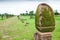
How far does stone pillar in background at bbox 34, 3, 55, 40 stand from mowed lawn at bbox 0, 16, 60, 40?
199 millimetres

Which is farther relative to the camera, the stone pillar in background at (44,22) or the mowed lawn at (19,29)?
the mowed lawn at (19,29)

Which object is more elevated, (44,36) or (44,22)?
(44,22)

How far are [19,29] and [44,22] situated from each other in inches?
18.8

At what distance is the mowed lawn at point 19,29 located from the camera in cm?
300

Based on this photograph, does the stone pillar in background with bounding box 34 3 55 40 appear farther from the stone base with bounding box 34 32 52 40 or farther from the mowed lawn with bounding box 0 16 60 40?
the mowed lawn with bounding box 0 16 60 40

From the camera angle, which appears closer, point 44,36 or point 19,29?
point 44,36

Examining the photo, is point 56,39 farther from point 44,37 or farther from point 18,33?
point 18,33

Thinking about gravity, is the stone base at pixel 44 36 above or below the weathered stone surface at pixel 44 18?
below

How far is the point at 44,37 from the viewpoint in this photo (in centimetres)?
282

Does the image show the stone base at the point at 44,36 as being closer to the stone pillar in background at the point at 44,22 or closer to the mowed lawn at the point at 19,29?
the stone pillar in background at the point at 44,22

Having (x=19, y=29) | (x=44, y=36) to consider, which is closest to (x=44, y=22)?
(x=44, y=36)

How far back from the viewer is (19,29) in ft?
9.99

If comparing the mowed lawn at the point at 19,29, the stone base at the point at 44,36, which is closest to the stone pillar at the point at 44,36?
the stone base at the point at 44,36

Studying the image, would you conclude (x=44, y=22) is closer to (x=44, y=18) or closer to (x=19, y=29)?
(x=44, y=18)
